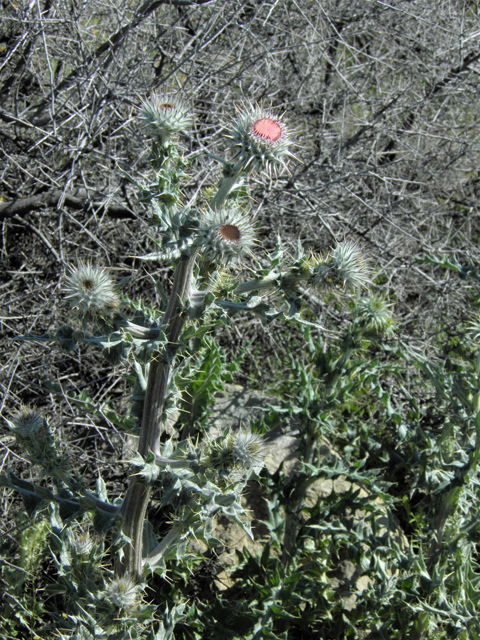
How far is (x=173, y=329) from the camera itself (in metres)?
2.12

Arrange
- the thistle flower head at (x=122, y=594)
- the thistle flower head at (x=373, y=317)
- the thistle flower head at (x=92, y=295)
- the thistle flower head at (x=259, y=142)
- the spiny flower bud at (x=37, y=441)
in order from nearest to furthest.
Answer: the thistle flower head at (x=92, y=295), the thistle flower head at (x=259, y=142), the thistle flower head at (x=122, y=594), the spiny flower bud at (x=37, y=441), the thistle flower head at (x=373, y=317)

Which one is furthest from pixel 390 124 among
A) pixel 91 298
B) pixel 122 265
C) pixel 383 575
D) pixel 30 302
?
pixel 91 298

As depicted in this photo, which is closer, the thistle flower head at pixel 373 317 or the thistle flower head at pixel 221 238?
the thistle flower head at pixel 221 238

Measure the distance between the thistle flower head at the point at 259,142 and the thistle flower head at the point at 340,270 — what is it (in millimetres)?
407

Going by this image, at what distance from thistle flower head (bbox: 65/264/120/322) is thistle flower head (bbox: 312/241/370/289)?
2.52ft

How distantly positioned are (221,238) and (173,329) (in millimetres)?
462

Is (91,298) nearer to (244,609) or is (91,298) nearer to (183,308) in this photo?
(183,308)

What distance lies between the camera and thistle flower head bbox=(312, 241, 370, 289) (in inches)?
79.0

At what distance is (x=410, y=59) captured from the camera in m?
5.68

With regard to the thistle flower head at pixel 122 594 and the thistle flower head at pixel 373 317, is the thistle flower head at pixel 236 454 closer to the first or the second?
the thistle flower head at pixel 122 594

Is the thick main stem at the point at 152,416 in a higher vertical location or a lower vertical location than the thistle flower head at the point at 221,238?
lower

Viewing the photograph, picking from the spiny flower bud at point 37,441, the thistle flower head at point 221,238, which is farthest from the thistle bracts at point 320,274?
the spiny flower bud at point 37,441

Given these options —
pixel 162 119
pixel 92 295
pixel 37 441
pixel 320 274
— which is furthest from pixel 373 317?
pixel 37 441

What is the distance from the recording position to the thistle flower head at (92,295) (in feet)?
5.98
